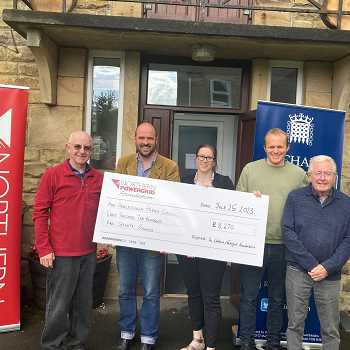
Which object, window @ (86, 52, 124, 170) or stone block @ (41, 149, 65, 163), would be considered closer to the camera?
stone block @ (41, 149, 65, 163)

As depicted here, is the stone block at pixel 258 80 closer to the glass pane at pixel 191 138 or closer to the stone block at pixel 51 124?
the glass pane at pixel 191 138

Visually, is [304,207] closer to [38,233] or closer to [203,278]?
[203,278]

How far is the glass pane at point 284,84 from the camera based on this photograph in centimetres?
470

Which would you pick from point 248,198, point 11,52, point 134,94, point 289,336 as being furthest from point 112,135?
point 289,336

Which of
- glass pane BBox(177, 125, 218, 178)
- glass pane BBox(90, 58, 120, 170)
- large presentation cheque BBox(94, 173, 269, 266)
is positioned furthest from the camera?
glass pane BBox(177, 125, 218, 178)

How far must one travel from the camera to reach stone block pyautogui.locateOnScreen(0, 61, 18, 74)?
4.36 meters

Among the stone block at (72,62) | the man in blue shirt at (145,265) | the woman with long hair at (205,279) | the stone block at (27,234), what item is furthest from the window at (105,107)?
the woman with long hair at (205,279)

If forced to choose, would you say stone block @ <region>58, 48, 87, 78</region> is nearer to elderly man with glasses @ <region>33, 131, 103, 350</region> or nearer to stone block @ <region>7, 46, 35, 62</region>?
stone block @ <region>7, 46, 35, 62</region>

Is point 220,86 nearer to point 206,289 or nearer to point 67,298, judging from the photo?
point 206,289

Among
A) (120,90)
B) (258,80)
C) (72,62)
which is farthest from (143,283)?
(258,80)

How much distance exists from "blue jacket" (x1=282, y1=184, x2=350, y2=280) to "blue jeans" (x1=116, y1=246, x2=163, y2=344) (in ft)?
3.91

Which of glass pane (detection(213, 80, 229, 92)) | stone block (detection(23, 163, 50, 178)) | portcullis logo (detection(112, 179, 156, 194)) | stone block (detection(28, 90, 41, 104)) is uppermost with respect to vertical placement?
glass pane (detection(213, 80, 229, 92))

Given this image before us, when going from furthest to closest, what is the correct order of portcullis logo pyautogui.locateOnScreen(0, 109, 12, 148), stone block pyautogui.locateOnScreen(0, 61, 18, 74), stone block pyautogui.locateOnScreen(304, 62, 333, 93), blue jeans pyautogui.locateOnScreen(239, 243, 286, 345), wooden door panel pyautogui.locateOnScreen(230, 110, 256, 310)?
stone block pyautogui.locateOnScreen(304, 62, 333, 93)
stone block pyautogui.locateOnScreen(0, 61, 18, 74)
wooden door panel pyautogui.locateOnScreen(230, 110, 256, 310)
portcullis logo pyautogui.locateOnScreen(0, 109, 12, 148)
blue jeans pyautogui.locateOnScreen(239, 243, 286, 345)

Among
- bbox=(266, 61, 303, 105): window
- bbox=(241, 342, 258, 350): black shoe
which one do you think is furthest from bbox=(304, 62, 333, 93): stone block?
bbox=(241, 342, 258, 350): black shoe
